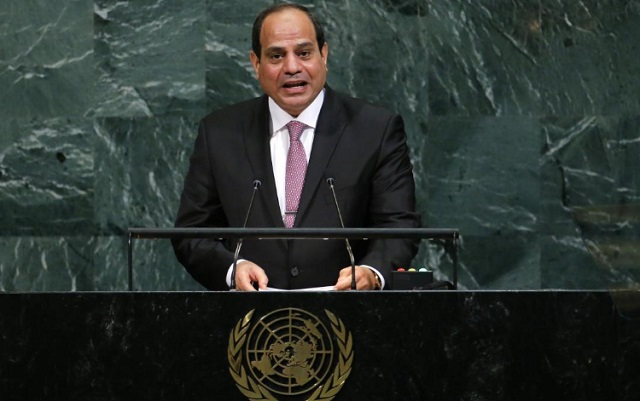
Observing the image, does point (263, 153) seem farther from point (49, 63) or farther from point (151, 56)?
point (49, 63)

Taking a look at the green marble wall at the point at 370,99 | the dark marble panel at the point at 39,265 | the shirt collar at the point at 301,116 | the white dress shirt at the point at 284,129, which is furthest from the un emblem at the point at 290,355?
the dark marble panel at the point at 39,265

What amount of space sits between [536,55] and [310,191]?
2.20 metres

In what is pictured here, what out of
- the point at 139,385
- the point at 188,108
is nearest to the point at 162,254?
the point at 188,108

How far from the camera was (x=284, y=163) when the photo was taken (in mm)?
4746

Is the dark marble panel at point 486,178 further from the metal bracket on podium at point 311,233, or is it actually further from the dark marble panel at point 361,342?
the dark marble panel at point 361,342

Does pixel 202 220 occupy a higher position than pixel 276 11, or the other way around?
pixel 276 11

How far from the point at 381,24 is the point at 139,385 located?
3.35m

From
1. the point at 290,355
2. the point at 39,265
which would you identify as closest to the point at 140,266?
the point at 39,265

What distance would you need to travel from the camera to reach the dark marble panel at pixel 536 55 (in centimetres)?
643

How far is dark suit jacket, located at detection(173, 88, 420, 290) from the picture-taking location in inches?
180

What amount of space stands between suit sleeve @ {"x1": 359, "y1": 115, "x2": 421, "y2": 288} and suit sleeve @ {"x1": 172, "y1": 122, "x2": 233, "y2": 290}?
47 cm

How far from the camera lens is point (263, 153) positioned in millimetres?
4754

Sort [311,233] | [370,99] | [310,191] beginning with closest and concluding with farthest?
[311,233], [310,191], [370,99]

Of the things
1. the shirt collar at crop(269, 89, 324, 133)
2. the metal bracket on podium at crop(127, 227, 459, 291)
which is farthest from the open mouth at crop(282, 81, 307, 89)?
the metal bracket on podium at crop(127, 227, 459, 291)
